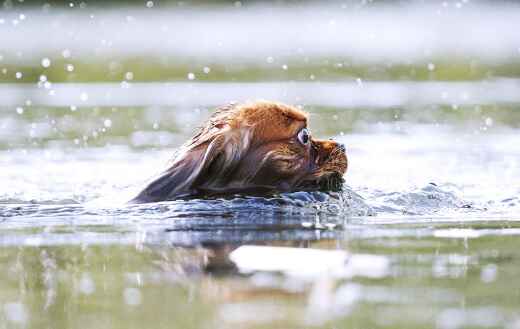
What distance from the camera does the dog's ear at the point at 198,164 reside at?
746 cm

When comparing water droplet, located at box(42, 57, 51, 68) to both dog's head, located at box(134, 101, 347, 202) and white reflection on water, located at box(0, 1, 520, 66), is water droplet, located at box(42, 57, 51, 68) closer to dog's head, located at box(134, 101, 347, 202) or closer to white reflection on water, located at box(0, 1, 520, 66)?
white reflection on water, located at box(0, 1, 520, 66)

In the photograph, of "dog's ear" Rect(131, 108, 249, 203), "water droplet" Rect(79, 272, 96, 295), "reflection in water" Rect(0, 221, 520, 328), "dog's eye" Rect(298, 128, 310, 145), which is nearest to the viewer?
"reflection in water" Rect(0, 221, 520, 328)

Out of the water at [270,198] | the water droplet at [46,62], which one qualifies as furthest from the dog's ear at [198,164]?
the water droplet at [46,62]

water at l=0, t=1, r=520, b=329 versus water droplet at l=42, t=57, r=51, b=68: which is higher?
water droplet at l=42, t=57, r=51, b=68

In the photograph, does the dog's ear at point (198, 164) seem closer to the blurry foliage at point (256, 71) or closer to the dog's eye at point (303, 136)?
the dog's eye at point (303, 136)

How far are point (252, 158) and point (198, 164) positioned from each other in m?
0.40

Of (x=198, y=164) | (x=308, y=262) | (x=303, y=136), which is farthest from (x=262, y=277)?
(x=303, y=136)

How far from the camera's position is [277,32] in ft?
86.3

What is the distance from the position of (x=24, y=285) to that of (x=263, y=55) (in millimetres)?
17226

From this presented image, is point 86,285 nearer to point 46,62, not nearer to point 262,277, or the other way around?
point 262,277

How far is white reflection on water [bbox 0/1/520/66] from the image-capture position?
880 inches

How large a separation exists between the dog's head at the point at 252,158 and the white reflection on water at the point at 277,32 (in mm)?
12770

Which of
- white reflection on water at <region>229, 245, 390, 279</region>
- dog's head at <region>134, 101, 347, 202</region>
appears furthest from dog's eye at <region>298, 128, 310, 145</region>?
white reflection on water at <region>229, 245, 390, 279</region>

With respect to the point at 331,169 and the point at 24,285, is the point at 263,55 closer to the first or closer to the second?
the point at 331,169
